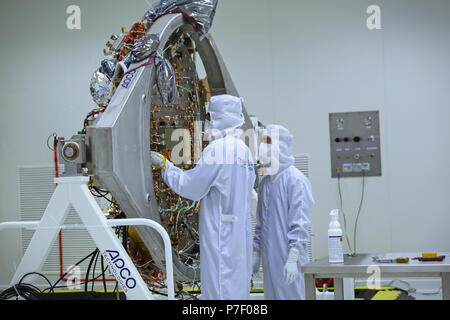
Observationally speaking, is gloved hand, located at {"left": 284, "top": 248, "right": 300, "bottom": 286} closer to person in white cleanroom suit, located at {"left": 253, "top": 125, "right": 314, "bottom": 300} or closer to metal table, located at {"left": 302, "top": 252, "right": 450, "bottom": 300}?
person in white cleanroom suit, located at {"left": 253, "top": 125, "right": 314, "bottom": 300}

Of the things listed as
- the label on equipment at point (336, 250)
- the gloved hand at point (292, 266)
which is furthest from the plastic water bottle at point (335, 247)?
the gloved hand at point (292, 266)

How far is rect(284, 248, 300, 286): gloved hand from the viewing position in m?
3.26

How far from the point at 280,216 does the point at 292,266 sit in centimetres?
35

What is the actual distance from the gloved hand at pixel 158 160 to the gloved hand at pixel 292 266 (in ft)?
2.64

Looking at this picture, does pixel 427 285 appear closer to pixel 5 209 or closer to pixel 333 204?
pixel 333 204

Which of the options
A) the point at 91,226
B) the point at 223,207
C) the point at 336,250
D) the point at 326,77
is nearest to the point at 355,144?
the point at 326,77

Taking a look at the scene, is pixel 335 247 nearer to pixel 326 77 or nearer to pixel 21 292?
pixel 21 292

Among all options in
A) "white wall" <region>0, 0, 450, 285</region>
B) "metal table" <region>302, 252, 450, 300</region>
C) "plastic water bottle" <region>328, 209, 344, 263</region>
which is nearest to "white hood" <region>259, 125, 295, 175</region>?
"plastic water bottle" <region>328, 209, 344, 263</region>

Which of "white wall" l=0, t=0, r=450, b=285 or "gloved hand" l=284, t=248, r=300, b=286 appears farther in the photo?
"white wall" l=0, t=0, r=450, b=285

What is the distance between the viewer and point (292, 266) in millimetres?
3260

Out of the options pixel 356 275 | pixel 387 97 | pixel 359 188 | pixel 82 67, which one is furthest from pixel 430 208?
pixel 82 67

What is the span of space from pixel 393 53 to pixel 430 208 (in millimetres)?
1143

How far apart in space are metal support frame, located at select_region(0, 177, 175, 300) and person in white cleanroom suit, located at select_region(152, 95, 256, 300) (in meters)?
0.58

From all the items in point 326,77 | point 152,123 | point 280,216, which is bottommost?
point 280,216
